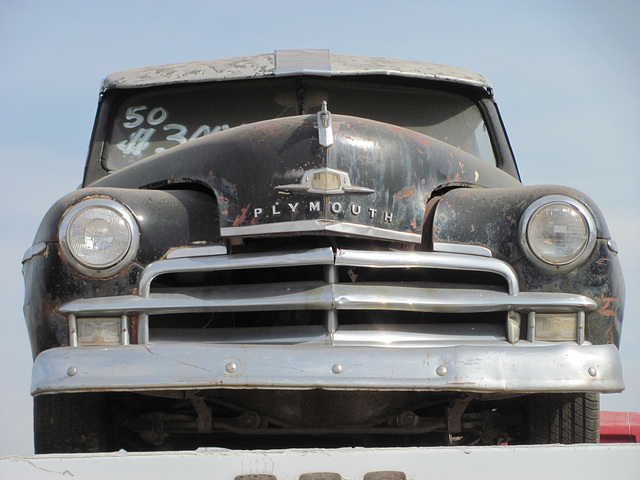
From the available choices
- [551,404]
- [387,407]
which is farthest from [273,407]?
[551,404]

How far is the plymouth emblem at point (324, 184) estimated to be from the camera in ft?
9.18

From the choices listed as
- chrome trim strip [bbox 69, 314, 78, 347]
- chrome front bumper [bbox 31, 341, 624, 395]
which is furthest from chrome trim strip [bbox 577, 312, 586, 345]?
chrome trim strip [bbox 69, 314, 78, 347]

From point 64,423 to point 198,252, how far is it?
803mm

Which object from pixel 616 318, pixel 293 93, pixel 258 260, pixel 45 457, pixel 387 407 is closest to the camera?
pixel 45 457

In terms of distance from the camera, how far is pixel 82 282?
2816mm

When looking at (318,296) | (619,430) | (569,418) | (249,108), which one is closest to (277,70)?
(249,108)

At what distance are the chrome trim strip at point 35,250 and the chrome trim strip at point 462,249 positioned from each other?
1340 millimetres

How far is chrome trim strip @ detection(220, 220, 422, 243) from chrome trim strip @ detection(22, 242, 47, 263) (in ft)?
2.00

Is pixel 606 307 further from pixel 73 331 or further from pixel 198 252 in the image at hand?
pixel 73 331

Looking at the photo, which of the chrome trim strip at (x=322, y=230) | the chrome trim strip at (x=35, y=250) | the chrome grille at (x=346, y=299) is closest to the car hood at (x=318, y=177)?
the chrome trim strip at (x=322, y=230)

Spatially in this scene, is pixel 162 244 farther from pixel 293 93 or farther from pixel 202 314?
pixel 293 93

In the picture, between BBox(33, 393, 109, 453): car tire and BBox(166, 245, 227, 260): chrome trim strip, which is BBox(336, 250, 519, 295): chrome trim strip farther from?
BBox(33, 393, 109, 453): car tire

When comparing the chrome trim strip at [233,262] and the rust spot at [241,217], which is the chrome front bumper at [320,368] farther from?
the rust spot at [241,217]

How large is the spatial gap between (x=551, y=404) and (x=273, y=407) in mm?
1038
